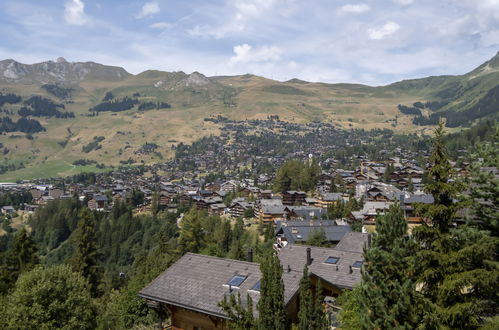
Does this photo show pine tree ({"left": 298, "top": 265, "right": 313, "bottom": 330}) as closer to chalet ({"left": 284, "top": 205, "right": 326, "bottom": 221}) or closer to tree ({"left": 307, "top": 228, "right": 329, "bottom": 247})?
tree ({"left": 307, "top": 228, "right": 329, "bottom": 247})

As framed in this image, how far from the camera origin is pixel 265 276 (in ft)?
42.9

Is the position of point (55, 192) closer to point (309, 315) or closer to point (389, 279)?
point (309, 315)

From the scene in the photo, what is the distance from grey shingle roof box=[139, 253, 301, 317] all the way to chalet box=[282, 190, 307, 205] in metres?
81.2

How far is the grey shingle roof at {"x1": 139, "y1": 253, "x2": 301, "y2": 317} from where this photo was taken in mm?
19584

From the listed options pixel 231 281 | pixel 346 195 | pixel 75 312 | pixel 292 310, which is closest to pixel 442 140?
pixel 292 310

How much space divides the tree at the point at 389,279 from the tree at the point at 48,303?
61.8ft

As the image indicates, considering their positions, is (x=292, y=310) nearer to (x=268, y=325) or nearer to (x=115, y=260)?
(x=268, y=325)

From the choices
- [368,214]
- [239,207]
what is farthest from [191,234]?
[239,207]

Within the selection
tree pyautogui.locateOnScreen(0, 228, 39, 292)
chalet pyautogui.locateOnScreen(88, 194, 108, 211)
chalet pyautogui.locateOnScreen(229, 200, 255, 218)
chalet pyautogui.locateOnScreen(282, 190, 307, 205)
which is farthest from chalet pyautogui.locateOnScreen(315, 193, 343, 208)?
chalet pyautogui.locateOnScreen(88, 194, 108, 211)

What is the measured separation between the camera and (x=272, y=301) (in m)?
12.8

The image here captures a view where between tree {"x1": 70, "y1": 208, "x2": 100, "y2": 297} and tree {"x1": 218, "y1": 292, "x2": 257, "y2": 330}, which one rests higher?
tree {"x1": 218, "y1": 292, "x2": 257, "y2": 330}

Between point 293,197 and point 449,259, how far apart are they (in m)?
91.6

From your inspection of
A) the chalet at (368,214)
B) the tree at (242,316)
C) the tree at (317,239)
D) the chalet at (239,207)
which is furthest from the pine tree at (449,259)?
the chalet at (239,207)

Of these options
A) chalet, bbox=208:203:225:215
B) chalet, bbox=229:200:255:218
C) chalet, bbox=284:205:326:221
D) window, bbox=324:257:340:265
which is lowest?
chalet, bbox=208:203:225:215
